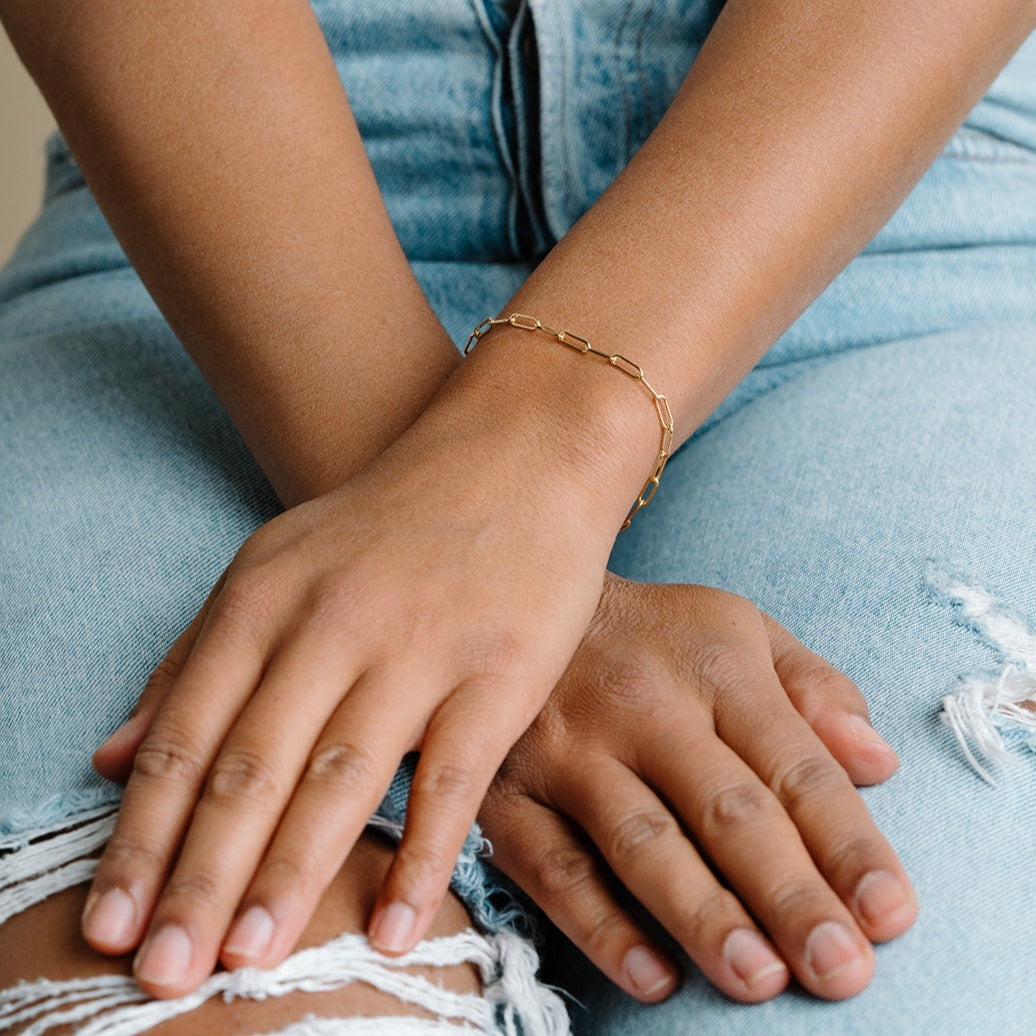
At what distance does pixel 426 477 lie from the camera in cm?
55

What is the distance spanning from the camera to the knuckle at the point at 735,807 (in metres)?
0.49

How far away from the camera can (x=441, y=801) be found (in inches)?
18.7

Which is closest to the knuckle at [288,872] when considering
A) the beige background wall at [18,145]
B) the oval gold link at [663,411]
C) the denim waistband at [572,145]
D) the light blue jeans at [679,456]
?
the light blue jeans at [679,456]

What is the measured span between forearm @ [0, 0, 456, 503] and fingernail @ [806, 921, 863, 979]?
0.36 m

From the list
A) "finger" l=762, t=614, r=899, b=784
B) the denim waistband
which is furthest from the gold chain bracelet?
the denim waistband

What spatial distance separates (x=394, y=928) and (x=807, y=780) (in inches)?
7.7

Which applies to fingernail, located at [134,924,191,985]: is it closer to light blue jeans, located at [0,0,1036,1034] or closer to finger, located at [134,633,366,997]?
finger, located at [134,633,366,997]

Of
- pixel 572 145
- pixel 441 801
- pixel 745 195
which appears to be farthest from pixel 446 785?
pixel 572 145

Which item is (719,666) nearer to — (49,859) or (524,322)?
(524,322)

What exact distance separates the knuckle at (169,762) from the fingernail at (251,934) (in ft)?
0.22

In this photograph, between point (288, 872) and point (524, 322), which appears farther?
point (524, 322)

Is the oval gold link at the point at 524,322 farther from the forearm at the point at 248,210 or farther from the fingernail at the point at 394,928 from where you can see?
the fingernail at the point at 394,928

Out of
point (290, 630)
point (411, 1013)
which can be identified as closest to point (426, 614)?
point (290, 630)

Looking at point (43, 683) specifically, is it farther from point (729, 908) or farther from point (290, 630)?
point (729, 908)
